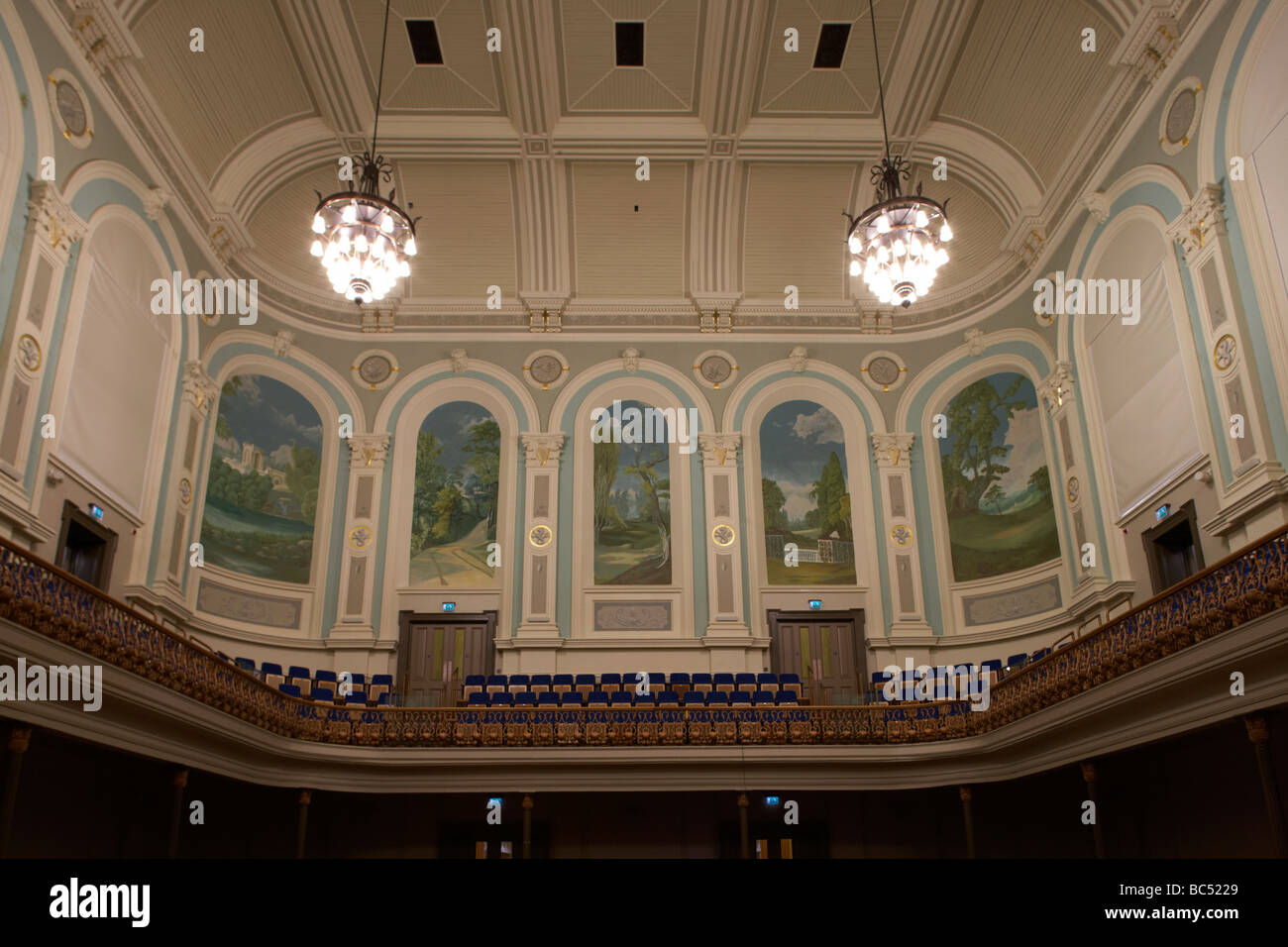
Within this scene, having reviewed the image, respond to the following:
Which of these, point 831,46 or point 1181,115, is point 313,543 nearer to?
point 831,46

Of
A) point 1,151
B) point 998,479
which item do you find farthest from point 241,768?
point 998,479

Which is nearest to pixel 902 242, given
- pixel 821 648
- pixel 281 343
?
pixel 821 648

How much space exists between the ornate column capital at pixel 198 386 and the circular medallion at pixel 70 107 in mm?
3646

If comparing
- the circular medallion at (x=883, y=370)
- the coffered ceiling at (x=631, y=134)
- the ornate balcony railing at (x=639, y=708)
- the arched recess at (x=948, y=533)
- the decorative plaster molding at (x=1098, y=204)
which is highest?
the coffered ceiling at (x=631, y=134)

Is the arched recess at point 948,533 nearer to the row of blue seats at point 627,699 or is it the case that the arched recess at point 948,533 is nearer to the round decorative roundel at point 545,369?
the row of blue seats at point 627,699

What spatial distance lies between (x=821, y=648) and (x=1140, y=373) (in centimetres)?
640

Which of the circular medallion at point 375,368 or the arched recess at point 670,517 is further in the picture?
the circular medallion at point 375,368

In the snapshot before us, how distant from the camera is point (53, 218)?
35.4ft

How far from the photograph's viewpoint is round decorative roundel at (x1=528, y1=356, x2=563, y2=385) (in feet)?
57.6

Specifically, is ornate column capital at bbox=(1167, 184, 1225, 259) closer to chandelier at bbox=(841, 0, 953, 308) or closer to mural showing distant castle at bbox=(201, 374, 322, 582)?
chandelier at bbox=(841, 0, 953, 308)

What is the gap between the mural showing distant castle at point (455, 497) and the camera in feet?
53.0

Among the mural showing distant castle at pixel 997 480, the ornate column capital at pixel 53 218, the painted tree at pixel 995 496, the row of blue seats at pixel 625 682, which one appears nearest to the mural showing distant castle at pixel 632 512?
the row of blue seats at pixel 625 682

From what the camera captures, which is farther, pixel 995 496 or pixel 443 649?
pixel 995 496

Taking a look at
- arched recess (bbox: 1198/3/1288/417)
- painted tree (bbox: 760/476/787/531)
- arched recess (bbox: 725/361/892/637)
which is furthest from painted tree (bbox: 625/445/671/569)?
arched recess (bbox: 1198/3/1288/417)
